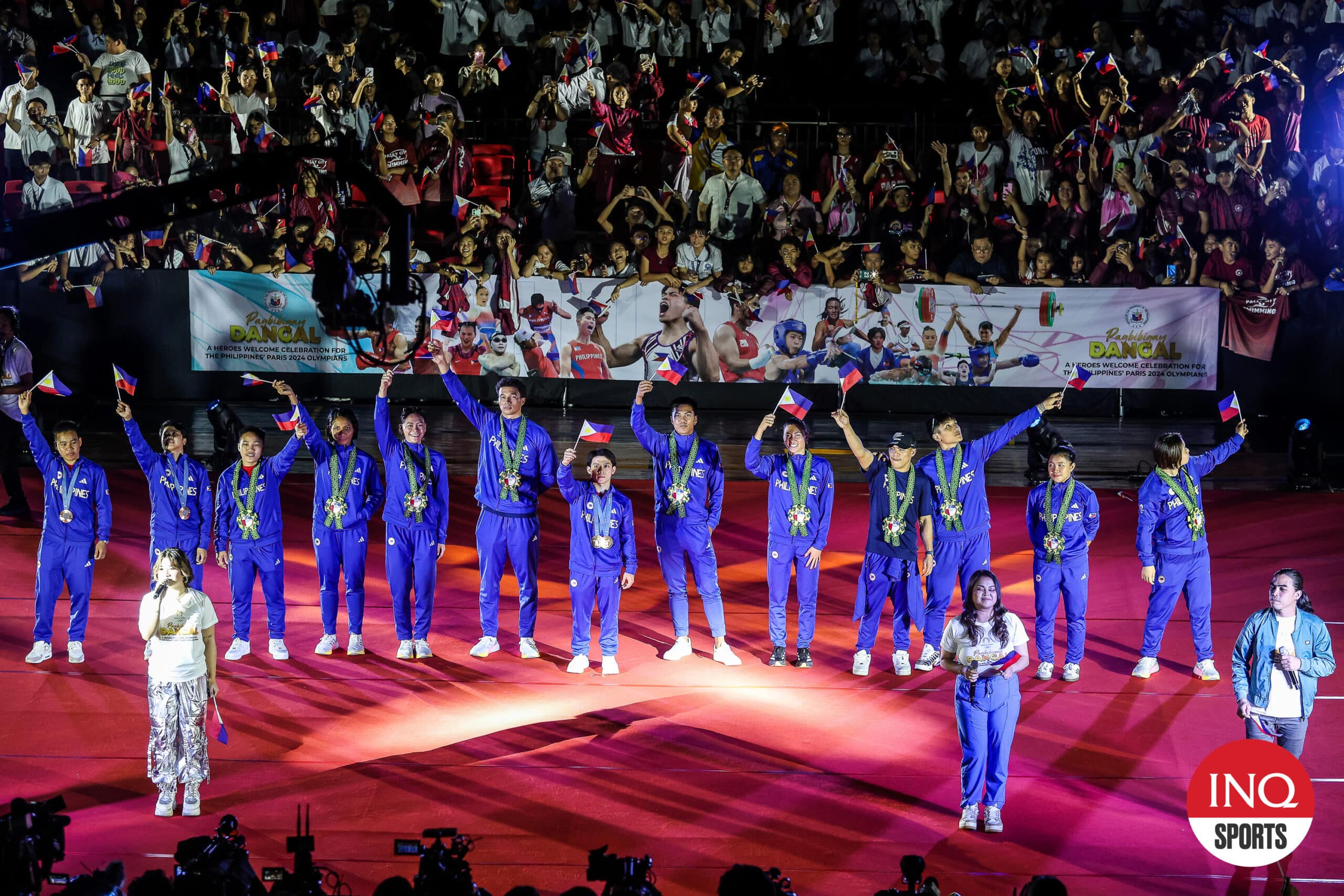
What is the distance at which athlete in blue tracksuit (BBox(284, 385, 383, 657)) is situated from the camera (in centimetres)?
998

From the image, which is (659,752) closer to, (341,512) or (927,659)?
(927,659)

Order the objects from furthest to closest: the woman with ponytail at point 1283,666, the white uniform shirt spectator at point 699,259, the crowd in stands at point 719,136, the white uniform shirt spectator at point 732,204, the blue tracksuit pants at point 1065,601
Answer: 1. the white uniform shirt spectator at point 732,204
2. the crowd in stands at point 719,136
3. the white uniform shirt spectator at point 699,259
4. the blue tracksuit pants at point 1065,601
5. the woman with ponytail at point 1283,666

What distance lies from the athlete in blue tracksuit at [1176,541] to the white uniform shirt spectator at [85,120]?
47.5 feet

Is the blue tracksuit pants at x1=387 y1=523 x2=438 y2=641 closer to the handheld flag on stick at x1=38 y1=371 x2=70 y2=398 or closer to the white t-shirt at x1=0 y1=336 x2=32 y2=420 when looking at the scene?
the handheld flag on stick at x1=38 y1=371 x2=70 y2=398

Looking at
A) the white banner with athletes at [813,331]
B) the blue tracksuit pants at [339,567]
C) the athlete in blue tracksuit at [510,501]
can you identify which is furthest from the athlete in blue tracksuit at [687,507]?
the white banner with athletes at [813,331]

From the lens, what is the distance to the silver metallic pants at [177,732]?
7.26 meters

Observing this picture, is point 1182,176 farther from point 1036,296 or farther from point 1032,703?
point 1032,703

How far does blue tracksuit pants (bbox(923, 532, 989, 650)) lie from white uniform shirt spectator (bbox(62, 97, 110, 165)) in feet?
43.7

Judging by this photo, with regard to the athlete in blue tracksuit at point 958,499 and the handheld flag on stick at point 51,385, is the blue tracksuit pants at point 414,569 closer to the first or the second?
the handheld flag on stick at point 51,385

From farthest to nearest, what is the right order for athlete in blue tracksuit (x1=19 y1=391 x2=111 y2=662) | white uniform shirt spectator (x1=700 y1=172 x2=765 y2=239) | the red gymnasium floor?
1. white uniform shirt spectator (x1=700 y1=172 x2=765 y2=239)
2. athlete in blue tracksuit (x1=19 y1=391 x2=111 y2=662)
3. the red gymnasium floor

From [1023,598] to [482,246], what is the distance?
878 centimetres

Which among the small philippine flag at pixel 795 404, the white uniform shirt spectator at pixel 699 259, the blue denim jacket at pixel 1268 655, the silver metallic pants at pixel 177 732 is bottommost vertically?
the silver metallic pants at pixel 177 732

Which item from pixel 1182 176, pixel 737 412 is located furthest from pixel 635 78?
pixel 1182 176

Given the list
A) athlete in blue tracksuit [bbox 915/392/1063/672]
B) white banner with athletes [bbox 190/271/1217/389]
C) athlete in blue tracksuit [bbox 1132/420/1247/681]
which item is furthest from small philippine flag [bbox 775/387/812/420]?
white banner with athletes [bbox 190/271/1217/389]
